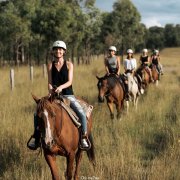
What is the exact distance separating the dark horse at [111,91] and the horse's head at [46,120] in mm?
6489

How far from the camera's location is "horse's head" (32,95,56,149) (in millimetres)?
5027

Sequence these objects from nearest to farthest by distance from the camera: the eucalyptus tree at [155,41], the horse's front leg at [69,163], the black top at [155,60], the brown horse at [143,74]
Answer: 1. the horse's front leg at [69,163]
2. the brown horse at [143,74]
3. the black top at [155,60]
4. the eucalyptus tree at [155,41]

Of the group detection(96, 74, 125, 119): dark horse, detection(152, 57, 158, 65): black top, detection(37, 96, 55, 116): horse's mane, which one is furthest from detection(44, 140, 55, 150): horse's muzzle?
detection(152, 57, 158, 65): black top

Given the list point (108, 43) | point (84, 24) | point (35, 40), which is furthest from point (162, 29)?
point (35, 40)

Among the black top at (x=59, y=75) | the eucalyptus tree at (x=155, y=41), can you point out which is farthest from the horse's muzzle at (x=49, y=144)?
the eucalyptus tree at (x=155, y=41)

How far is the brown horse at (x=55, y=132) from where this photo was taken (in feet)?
16.6

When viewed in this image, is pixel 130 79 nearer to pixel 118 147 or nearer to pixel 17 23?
pixel 118 147

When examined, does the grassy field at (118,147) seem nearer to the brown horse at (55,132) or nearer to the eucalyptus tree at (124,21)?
the brown horse at (55,132)

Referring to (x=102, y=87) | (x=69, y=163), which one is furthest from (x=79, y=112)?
(x=102, y=87)

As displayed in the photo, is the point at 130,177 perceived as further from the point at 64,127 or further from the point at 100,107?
the point at 100,107

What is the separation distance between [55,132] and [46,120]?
1.38 ft

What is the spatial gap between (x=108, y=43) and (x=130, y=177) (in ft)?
170

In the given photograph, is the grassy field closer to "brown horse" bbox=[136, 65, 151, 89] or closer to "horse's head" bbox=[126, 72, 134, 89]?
"horse's head" bbox=[126, 72, 134, 89]

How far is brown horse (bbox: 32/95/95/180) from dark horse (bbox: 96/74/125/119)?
578 centimetres
